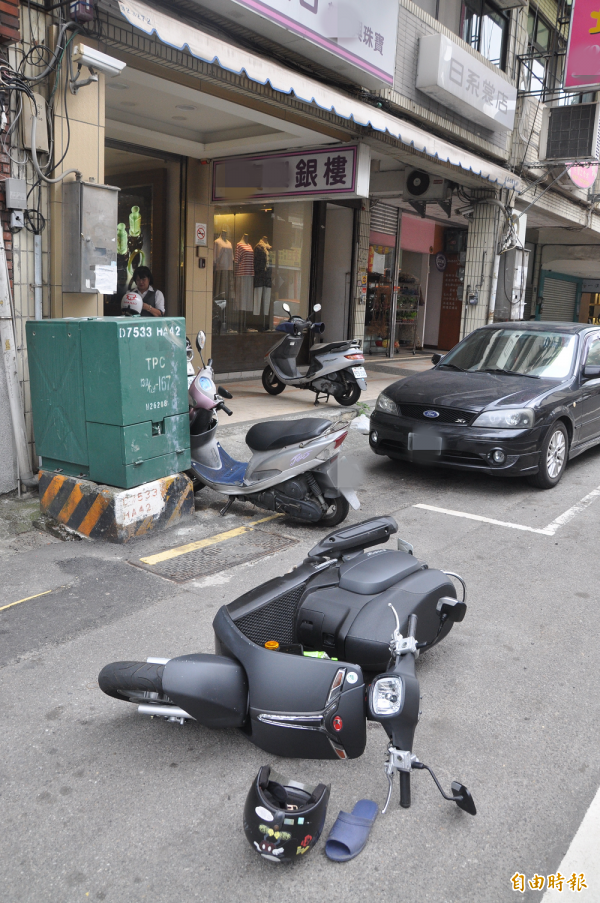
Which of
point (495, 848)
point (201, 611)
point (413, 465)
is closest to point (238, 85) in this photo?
point (413, 465)

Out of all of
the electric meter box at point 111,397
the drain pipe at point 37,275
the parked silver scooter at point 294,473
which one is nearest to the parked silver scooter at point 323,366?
the drain pipe at point 37,275

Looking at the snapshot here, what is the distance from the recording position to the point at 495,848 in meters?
2.39

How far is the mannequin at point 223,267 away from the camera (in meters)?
12.2

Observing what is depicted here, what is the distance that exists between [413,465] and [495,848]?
18.1 ft

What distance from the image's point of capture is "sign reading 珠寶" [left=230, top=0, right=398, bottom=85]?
7.50m

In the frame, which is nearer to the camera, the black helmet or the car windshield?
the black helmet

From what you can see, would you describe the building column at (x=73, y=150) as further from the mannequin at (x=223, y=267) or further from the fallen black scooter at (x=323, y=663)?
the mannequin at (x=223, y=267)

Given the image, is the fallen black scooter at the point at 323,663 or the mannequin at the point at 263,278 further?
the mannequin at the point at 263,278

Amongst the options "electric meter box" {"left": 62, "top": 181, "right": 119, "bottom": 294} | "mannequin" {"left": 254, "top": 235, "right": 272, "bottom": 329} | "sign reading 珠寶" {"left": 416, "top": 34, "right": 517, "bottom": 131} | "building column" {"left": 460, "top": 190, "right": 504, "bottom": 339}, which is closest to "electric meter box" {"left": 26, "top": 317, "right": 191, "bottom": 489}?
"electric meter box" {"left": 62, "top": 181, "right": 119, "bottom": 294}

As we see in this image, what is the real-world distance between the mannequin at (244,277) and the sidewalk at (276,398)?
1254mm

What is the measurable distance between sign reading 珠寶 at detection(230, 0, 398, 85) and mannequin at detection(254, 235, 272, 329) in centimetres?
417

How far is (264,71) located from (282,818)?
681cm

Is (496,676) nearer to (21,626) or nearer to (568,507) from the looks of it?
(21,626)

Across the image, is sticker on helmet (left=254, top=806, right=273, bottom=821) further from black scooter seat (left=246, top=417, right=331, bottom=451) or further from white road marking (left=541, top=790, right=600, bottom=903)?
black scooter seat (left=246, top=417, right=331, bottom=451)
